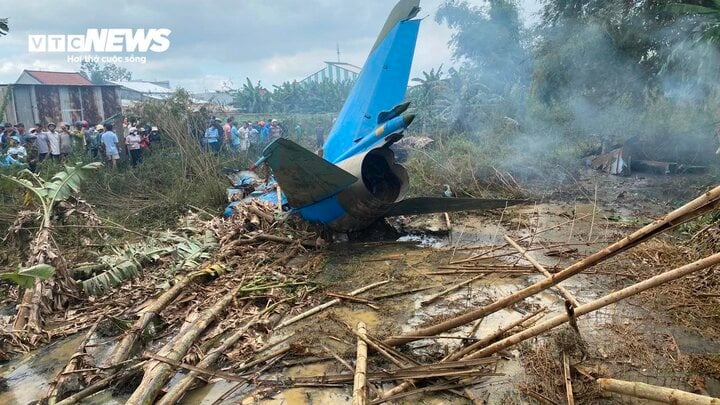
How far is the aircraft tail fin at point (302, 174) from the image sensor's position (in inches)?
234

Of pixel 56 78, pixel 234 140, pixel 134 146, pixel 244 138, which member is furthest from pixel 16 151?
pixel 56 78

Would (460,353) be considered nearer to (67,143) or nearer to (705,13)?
(705,13)

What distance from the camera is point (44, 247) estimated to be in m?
5.31

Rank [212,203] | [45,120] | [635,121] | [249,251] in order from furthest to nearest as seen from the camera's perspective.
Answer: [45,120]
[635,121]
[212,203]
[249,251]

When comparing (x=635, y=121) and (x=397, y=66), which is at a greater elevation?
(x=397, y=66)

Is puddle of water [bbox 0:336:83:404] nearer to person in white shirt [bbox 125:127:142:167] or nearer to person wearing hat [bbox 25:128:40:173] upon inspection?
person wearing hat [bbox 25:128:40:173]

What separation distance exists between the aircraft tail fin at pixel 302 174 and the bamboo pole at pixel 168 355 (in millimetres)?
2041

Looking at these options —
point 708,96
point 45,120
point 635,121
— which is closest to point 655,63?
point 708,96

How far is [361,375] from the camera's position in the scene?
3.07 m

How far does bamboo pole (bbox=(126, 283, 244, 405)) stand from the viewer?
3113 mm

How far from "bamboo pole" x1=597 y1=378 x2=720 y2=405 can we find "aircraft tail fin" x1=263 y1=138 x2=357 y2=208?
4.55 m

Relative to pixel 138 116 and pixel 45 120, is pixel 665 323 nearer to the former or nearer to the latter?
pixel 138 116

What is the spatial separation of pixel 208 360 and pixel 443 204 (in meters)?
4.52

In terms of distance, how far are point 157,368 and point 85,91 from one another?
66.1 ft
